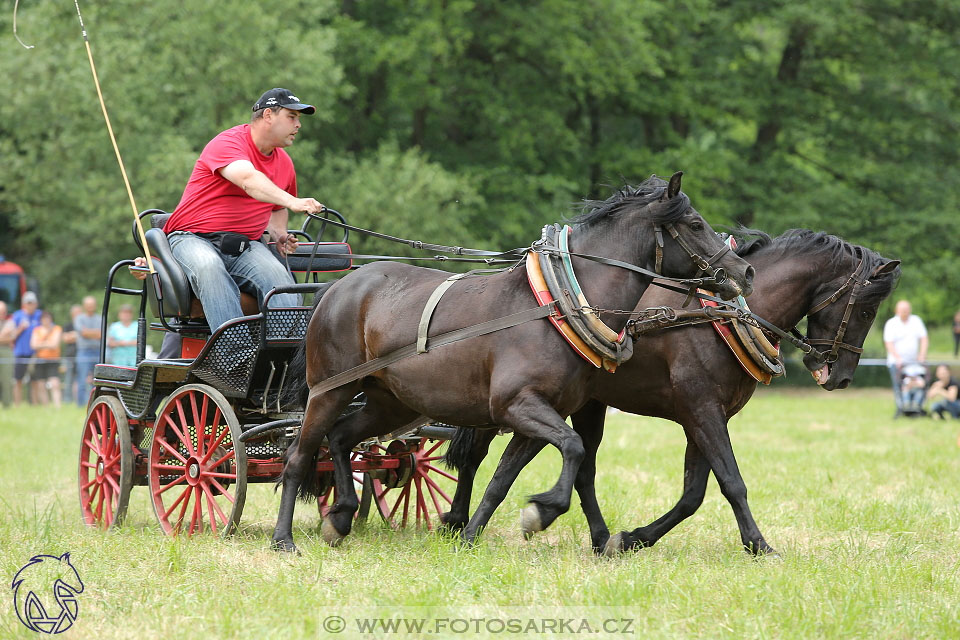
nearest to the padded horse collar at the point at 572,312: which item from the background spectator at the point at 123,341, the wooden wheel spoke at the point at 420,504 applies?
the wooden wheel spoke at the point at 420,504

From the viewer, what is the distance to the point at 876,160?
23609 millimetres

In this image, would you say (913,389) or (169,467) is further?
(913,389)

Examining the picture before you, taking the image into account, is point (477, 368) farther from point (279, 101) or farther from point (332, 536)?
point (279, 101)

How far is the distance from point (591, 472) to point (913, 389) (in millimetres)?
11306

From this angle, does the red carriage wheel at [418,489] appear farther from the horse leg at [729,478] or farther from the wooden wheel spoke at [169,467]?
the horse leg at [729,478]

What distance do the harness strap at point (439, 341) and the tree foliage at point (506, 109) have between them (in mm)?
13323

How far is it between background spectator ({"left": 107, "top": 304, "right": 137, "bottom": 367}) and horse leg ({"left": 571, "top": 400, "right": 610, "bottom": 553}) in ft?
31.8

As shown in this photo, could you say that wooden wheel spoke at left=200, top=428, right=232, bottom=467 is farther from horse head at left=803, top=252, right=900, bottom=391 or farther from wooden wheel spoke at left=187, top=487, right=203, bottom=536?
horse head at left=803, top=252, right=900, bottom=391

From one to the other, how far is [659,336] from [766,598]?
1904 millimetres

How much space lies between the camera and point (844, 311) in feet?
20.5

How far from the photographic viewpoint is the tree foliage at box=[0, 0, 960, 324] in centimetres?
1934

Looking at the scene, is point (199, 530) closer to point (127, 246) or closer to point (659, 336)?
point (659, 336)

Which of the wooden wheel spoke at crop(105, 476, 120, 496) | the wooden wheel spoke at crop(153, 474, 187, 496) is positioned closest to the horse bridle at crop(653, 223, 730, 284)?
the wooden wheel spoke at crop(153, 474, 187, 496)

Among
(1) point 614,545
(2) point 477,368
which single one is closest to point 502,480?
(2) point 477,368
